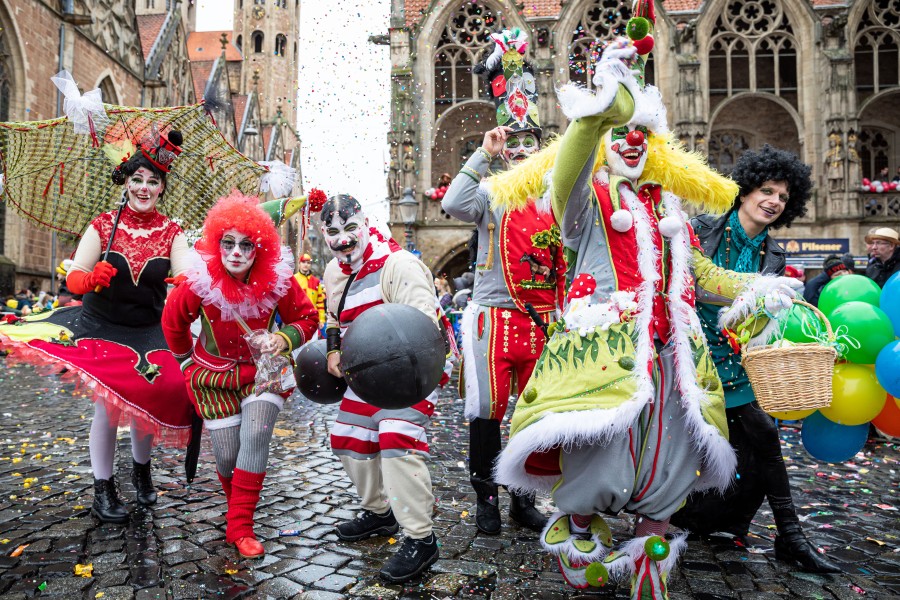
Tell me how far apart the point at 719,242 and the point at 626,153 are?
3.85ft

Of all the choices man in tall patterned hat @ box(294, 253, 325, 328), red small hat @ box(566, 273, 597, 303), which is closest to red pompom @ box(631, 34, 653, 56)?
red small hat @ box(566, 273, 597, 303)

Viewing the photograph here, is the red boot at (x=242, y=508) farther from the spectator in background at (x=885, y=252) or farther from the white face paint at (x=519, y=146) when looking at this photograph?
the spectator in background at (x=885, y=252)

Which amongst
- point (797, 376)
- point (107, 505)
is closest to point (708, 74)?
point (797, 376)

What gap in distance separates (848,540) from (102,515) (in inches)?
170

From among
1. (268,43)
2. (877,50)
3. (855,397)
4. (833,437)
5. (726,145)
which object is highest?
(268,43)

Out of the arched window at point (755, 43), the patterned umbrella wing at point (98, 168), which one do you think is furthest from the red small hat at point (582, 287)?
the arched window at point (755, 43)

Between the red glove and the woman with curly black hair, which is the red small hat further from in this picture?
the red glove

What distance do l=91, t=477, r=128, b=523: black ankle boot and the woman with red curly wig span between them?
737 millimetres

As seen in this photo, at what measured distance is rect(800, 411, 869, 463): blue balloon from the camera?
3615 mm

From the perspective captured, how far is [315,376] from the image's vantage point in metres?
3.53

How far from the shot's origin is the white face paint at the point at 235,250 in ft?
11.8

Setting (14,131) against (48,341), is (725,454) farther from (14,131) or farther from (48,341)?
(14,131)

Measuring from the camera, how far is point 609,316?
277 centimetres

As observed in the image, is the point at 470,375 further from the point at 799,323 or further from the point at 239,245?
the point at 799,323
